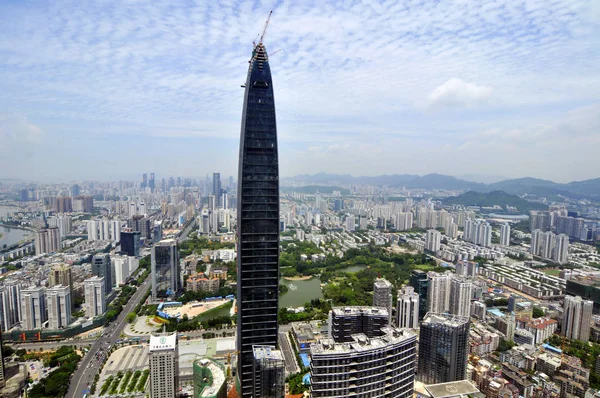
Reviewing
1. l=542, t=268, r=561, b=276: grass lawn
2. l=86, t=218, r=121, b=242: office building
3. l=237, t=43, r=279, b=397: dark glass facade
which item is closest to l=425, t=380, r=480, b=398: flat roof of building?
l=237, t=43, r=279, b=397: dark glass facade

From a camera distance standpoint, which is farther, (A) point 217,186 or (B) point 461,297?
(A) point 217,186

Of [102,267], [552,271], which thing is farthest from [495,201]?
[102,267]

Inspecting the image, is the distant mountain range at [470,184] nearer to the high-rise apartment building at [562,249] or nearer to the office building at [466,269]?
the office building at [466,269]

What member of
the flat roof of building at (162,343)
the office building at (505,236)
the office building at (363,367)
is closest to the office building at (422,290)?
the office building at (363,367)

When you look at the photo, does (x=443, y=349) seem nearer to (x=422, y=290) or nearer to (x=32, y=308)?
(x=422, y=290)

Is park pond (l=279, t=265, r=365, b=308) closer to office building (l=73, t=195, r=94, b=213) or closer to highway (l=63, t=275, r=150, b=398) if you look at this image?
highway (l=63, t=275, r=150, b=398)

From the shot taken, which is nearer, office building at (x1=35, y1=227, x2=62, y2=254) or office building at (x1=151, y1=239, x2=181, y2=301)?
office building at (x1=151, y1=239, x2=181, y2=301)
